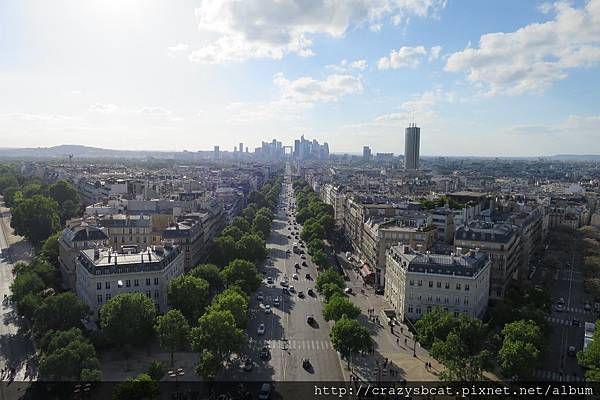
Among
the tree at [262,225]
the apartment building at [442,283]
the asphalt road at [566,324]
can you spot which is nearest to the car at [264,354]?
the apartment building at [442,283]

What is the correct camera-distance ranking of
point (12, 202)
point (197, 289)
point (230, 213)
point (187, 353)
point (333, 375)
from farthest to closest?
point (12, 202) → point (230, 213) → point (197, 289) → point (187, 353) → point (333, 375)

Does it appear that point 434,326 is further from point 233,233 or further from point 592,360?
point 233,233

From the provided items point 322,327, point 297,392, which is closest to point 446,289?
point 322,327

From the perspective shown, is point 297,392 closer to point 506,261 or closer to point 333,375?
point 333,375

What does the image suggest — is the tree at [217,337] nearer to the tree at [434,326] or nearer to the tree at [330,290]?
the tree at [330,290]

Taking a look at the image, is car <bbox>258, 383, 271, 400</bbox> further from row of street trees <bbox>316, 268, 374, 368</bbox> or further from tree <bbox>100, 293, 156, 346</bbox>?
tree <bbox>100, 293, 156, 346</bbox>

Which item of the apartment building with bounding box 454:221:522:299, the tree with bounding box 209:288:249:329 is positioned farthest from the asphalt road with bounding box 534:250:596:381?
the tree with bounding box 209:288:249:329
